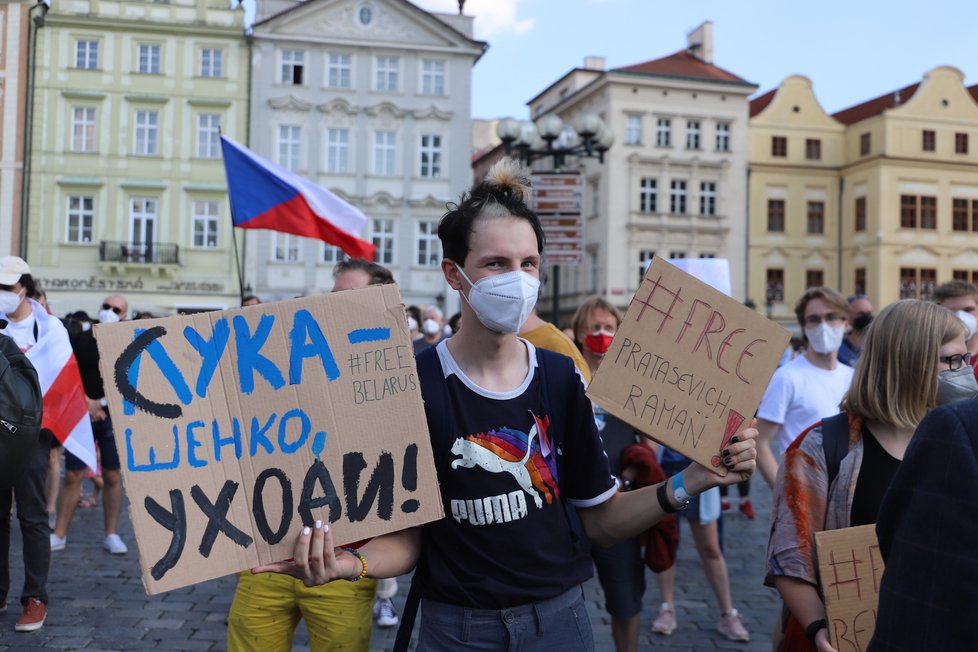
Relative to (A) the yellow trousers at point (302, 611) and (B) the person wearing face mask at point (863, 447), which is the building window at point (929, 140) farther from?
(A) the yellow trousers at point (302, 611)

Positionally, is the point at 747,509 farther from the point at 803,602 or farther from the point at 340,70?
the point at 340,70

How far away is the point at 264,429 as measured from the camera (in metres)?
2.42

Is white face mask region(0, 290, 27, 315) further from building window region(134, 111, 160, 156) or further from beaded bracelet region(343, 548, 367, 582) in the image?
building window region(134, 111, 160, 156)

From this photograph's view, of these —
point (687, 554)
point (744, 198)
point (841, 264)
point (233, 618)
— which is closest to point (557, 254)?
point (687, 554)

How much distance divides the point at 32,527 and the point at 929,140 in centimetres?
4726

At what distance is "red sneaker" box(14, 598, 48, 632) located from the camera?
18.6ft

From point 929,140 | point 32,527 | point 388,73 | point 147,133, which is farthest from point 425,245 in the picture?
point 32,527

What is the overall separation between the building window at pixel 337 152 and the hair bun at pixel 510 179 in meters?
35.3

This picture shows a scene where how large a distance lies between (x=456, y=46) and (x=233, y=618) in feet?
118

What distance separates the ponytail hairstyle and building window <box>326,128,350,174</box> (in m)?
35.3

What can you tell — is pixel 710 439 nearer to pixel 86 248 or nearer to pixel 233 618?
pixel 233 618

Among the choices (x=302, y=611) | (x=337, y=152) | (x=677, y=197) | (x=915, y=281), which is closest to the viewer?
(x=302, y=611)

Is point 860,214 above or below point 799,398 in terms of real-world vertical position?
above

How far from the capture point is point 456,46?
37.5m
